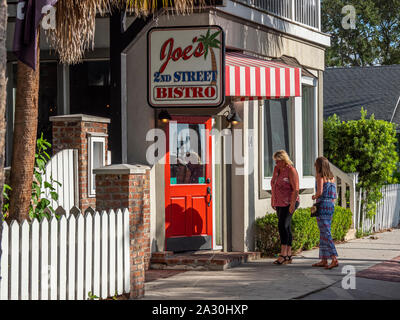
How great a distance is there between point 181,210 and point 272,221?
1938mm

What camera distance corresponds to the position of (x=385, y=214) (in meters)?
20.2

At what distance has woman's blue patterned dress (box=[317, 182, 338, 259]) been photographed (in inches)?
490

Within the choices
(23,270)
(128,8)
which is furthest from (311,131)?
(23,270)

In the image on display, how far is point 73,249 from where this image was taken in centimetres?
847

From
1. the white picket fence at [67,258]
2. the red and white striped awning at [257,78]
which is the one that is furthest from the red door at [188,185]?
the white picket fence at [67,258]

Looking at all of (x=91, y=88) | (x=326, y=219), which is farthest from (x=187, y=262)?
(x=91, y=88)

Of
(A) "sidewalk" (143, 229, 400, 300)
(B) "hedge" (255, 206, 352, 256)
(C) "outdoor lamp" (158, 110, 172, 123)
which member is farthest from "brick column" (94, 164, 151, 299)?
(B) "hedge" (255, 206, 352, 256)

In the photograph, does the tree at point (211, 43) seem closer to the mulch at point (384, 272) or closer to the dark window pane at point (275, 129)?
the dark window pane at point (275, 129)

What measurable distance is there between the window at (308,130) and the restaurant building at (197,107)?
5.28ft

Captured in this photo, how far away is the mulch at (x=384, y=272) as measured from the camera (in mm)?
11552

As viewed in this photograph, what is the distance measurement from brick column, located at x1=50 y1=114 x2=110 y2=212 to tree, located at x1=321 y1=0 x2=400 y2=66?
36.9 meters

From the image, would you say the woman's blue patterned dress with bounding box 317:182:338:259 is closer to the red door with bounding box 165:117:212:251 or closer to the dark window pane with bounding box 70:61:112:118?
the red door with bounding box 165:117:212:251

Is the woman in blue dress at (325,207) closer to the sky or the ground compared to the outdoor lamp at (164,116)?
closer to the ground

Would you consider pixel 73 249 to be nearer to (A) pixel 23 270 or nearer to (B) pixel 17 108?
(A) pixel 23 270
